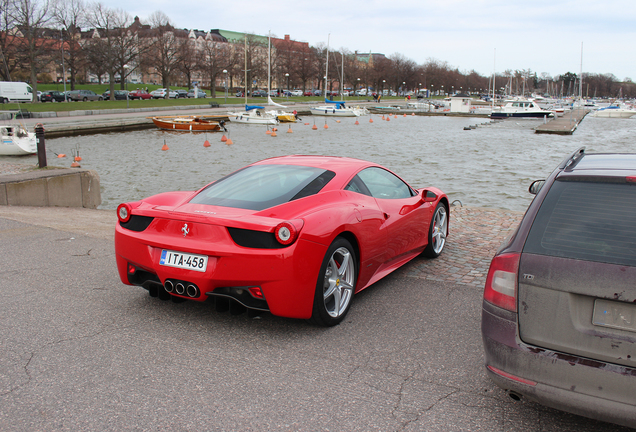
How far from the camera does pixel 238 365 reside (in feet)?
11.8

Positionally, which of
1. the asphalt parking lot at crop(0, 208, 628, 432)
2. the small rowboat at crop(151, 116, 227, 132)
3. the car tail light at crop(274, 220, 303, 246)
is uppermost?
the small rowboat at crop(151, 116, 227, 132)

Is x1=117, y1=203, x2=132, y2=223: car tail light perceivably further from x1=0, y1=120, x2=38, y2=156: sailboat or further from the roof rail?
x1=0, y1=120, x2=38, y2=156: sailboat

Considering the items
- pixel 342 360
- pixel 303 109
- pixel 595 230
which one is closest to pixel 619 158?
pixel 595 230

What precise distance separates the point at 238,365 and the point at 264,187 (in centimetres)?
172

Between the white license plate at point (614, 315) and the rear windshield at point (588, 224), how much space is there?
8.2 inches

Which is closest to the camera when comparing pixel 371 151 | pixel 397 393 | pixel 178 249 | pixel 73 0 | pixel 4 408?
pixel 4 408

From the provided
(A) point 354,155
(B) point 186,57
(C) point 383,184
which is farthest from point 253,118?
(C) point 383,184

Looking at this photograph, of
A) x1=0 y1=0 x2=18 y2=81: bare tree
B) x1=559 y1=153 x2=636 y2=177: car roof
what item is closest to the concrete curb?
x1=559 y1=153 x2=636 y2=177: car roof

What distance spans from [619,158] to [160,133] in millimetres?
39037

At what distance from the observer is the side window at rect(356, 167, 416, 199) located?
5.28 m

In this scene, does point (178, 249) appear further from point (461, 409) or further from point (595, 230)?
point (595, 230)

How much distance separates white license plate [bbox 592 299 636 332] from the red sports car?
6.52 feet

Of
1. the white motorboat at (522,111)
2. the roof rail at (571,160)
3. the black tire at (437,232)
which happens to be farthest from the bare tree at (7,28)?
the white motorboat at (522,111)

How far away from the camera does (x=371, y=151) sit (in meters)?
32.9
